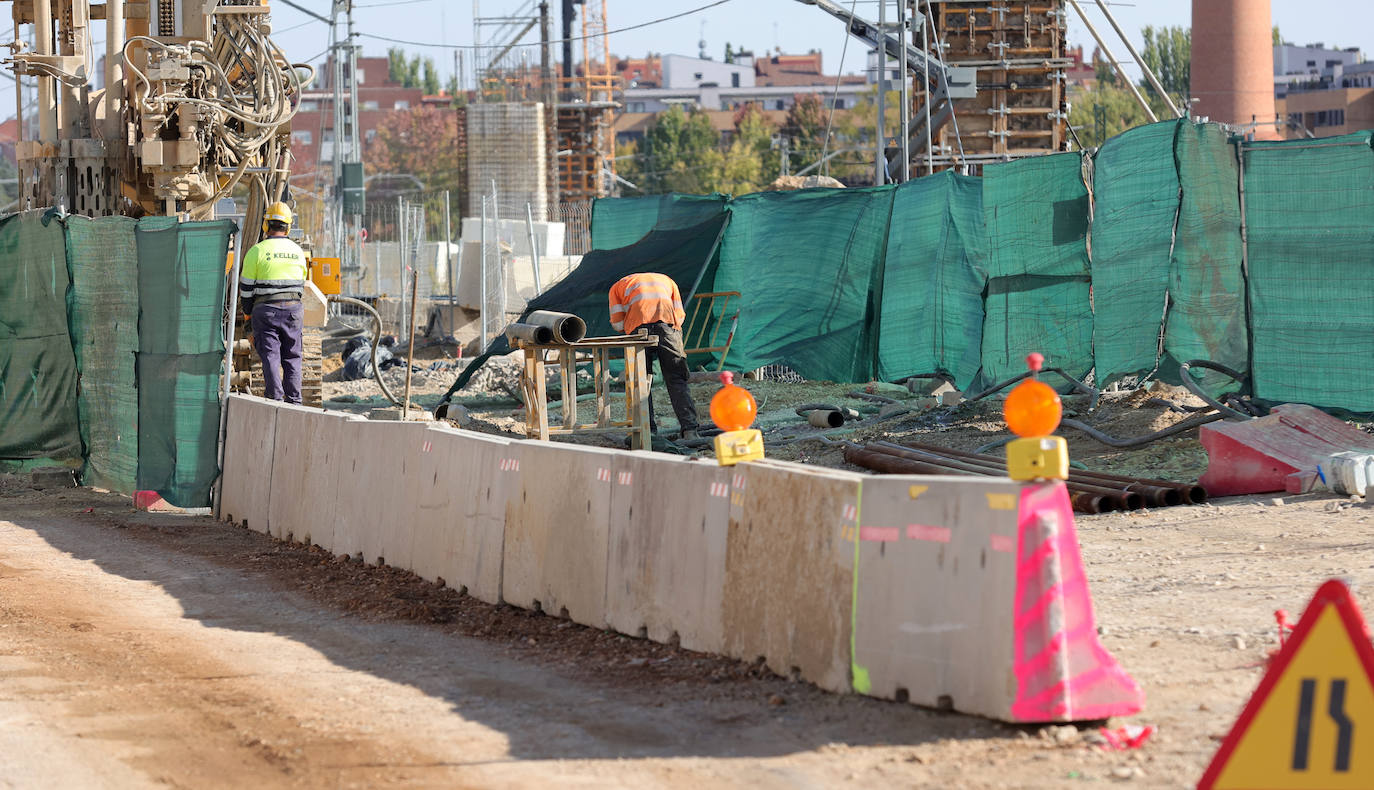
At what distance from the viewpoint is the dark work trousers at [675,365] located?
596 inches

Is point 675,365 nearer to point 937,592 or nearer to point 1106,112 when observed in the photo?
point 937,592

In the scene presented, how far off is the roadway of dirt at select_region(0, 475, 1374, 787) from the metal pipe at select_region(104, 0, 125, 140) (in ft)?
26.4

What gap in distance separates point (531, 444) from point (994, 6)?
2986 cm

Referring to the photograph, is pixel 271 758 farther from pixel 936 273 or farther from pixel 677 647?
pixel 936 273

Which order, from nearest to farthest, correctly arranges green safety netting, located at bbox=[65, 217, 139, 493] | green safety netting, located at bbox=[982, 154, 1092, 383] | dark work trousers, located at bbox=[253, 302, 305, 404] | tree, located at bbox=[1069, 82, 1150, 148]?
green safety netting, located at bbox=[65, 217, 139, 493] → dark work trousers, located at bbox=[253, 302, 305, 404] → green safety netting, located at bbox=[982, 154, 1092, 383] → tree, located at bbox=[1069, 82, 1150, 148]

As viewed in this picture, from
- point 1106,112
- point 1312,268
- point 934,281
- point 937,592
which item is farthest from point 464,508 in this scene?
point 1106,112

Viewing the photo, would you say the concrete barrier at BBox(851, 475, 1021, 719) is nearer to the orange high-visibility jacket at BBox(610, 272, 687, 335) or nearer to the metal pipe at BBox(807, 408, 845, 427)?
Result: the orange high-visibility jacket at BBox(610, 272, 687, 335)

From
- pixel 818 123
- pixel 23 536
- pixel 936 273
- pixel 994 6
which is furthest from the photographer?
pixel 818 123

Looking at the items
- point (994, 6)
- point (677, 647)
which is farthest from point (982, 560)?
point (994, 6)

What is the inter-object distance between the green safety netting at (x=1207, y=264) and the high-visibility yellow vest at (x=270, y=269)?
743 cm

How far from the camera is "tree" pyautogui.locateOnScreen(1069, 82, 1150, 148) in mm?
105875

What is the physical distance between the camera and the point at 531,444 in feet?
28.8

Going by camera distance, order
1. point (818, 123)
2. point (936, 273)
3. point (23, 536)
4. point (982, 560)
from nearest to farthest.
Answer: point (982, 560) < point (23, 536) < point (936, 273) < point (818, 123)

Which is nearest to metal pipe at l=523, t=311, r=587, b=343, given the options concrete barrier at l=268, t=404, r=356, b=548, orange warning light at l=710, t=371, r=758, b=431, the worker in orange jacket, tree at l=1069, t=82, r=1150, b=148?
the worker in orange jacket
